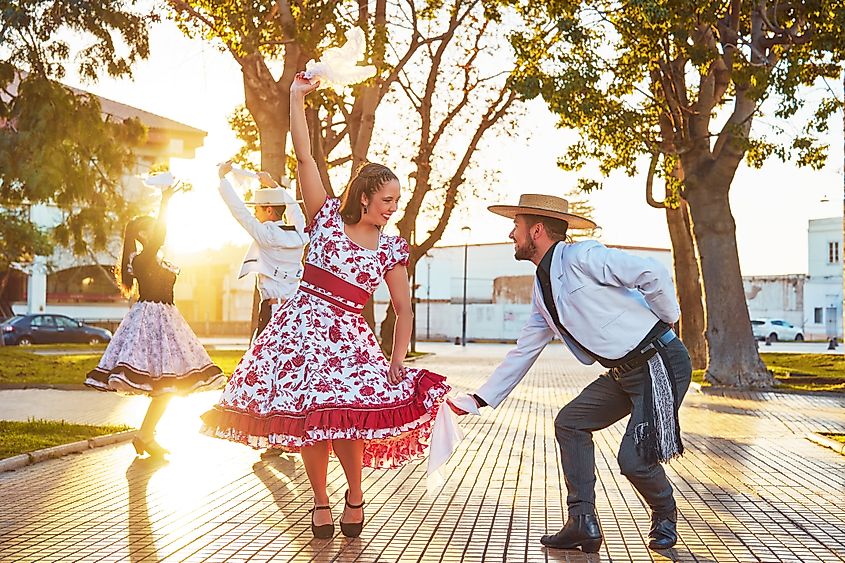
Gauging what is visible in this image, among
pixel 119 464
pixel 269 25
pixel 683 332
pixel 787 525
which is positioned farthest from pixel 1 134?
pixel 787 525

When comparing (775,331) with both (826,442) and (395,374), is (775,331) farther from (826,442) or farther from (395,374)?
(395,374)

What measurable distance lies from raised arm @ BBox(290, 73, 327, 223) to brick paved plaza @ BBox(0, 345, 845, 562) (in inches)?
67.9

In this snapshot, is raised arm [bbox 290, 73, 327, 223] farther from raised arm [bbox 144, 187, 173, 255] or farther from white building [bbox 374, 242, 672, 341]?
white building [bbox 374, 242, 672, 341]

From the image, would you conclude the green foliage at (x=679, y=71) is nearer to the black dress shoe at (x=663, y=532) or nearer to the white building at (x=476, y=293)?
the black dress shoe at (x=663, y=532)

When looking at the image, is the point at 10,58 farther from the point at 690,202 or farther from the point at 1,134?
the point at 690,202

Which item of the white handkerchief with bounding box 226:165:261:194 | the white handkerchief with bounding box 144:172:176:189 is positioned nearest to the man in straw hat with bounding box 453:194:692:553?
the white handkerchief with bounding box 226:165:261:194

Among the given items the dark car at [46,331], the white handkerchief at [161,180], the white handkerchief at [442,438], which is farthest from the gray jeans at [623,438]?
the dark car at [46,331]

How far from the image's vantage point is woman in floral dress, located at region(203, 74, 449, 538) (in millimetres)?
6340

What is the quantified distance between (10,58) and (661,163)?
13471 mm

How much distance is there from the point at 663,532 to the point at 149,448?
499cm

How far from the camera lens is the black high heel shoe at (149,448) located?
1003cm

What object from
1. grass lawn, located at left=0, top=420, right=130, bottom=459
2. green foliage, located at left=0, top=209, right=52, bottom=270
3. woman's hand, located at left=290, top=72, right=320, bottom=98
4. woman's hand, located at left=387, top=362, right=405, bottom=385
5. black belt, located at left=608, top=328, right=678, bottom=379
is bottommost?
grass lawn, located at left=0, top=420, right=130, bottom=459

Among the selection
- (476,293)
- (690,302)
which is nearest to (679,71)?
(690,302)

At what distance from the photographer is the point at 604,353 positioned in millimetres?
6270
